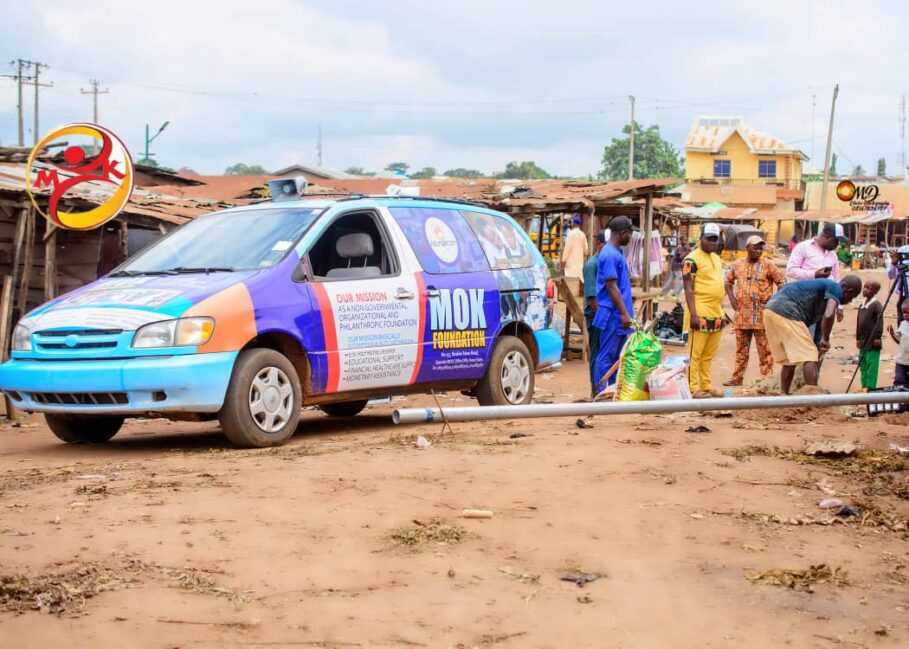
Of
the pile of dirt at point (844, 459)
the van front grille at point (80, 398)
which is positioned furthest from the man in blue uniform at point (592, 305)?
the van front grille at point (80, 398)

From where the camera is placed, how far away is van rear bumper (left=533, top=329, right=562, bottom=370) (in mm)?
10297

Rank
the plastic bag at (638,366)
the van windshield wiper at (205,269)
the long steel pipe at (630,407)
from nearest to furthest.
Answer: the long steel pipe at (630,407), the van windshield wiper at (205,269), the plastic bag at (638,366)

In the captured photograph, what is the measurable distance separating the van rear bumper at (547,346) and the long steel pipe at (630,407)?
4.96ft

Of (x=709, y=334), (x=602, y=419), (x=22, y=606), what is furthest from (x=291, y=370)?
(x=709, y=334)

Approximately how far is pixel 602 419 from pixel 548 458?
7.43ft

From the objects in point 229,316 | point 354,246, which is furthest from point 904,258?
point 229,316

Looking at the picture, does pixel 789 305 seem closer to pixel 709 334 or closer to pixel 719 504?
pixel 709 334


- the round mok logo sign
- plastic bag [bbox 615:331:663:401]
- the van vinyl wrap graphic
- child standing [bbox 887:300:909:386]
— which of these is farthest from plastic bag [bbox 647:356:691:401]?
child standing [bbox 887:300:909:386]

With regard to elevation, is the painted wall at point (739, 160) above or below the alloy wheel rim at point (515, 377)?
above

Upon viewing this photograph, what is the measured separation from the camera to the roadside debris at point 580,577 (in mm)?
4645

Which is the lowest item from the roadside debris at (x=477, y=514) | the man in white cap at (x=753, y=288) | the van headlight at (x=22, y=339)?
the roadside debris at (x=477, y=514)

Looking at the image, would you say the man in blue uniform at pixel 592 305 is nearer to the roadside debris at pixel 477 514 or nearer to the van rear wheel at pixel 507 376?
the van rear wheel at pixel 507 376

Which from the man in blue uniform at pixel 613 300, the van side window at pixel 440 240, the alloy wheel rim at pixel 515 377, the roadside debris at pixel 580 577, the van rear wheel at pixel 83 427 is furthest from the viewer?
the man in blue uniform at pixel 613 300

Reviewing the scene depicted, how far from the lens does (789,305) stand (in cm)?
1105
